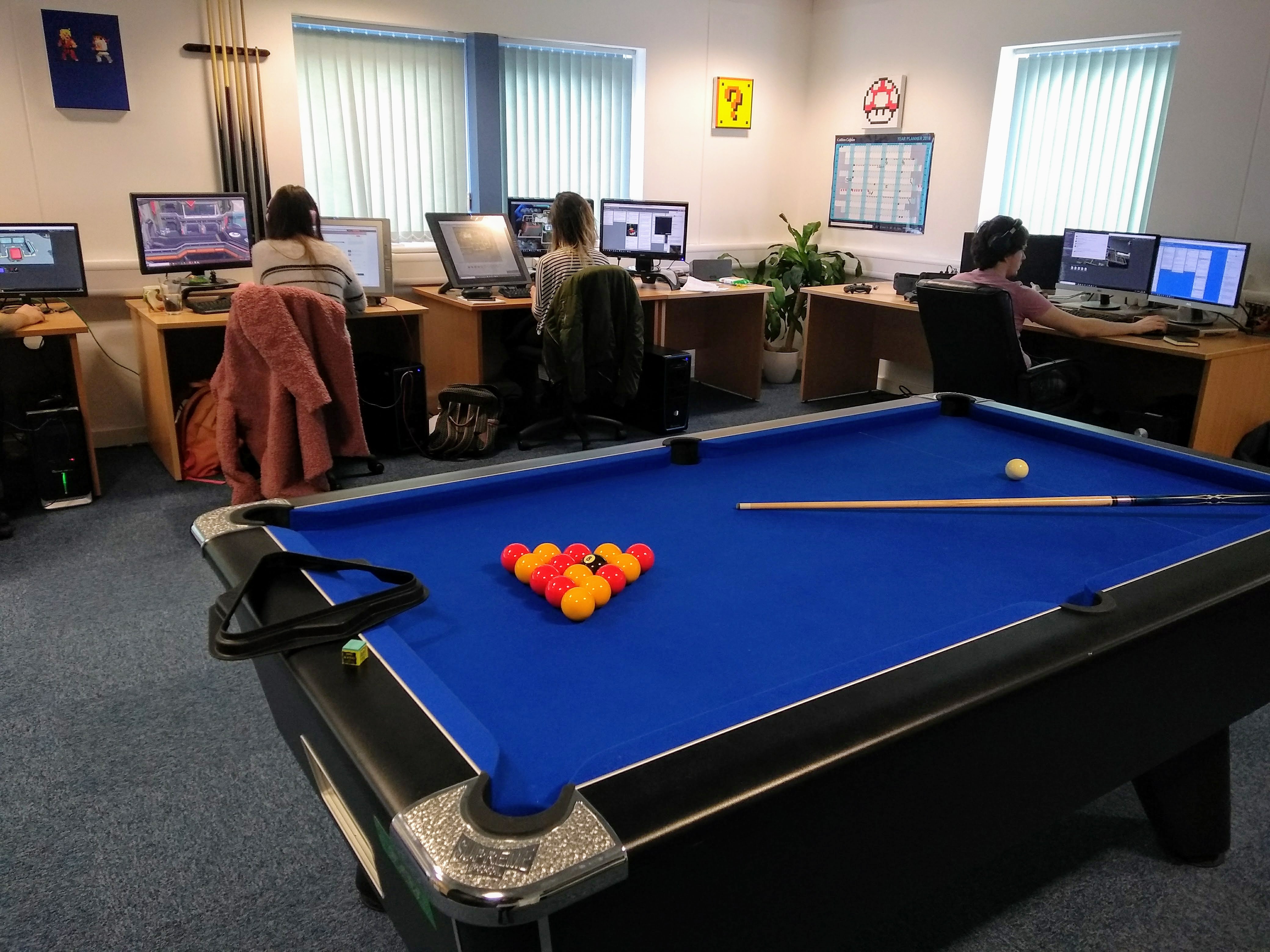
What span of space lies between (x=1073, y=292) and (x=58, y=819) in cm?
448

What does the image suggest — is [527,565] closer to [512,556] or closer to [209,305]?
[512,556]

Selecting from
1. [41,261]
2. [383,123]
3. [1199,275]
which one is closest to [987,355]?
[1199,275]

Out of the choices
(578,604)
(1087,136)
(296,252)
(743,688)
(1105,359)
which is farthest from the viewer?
(1087,136)

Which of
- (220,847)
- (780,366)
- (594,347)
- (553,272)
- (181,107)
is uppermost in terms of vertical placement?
(181,107)

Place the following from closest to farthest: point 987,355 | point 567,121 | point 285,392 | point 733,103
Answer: point 285,392
point 987,355
point 567,121
point 733,103

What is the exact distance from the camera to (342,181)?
4.83m

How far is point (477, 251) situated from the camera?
4.58 metres

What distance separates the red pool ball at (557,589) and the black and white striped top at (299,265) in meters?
2.70

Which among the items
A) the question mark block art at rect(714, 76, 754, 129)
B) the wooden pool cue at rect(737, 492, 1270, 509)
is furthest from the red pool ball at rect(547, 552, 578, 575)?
the question mark block art at rect(714, 76, 754, 129)

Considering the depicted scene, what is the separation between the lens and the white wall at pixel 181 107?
3.84 m

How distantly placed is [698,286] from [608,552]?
3.90 metres

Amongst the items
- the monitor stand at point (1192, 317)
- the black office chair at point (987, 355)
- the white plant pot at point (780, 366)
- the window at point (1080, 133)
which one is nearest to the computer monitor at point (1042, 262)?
the window at point (1080, 133)

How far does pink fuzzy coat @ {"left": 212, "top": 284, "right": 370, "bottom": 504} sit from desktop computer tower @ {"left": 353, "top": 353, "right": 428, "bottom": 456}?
2.14 ft

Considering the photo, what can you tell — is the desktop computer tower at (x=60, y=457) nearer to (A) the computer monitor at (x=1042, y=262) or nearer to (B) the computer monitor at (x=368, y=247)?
(B) the computer monitor at (x=368, y=247)
